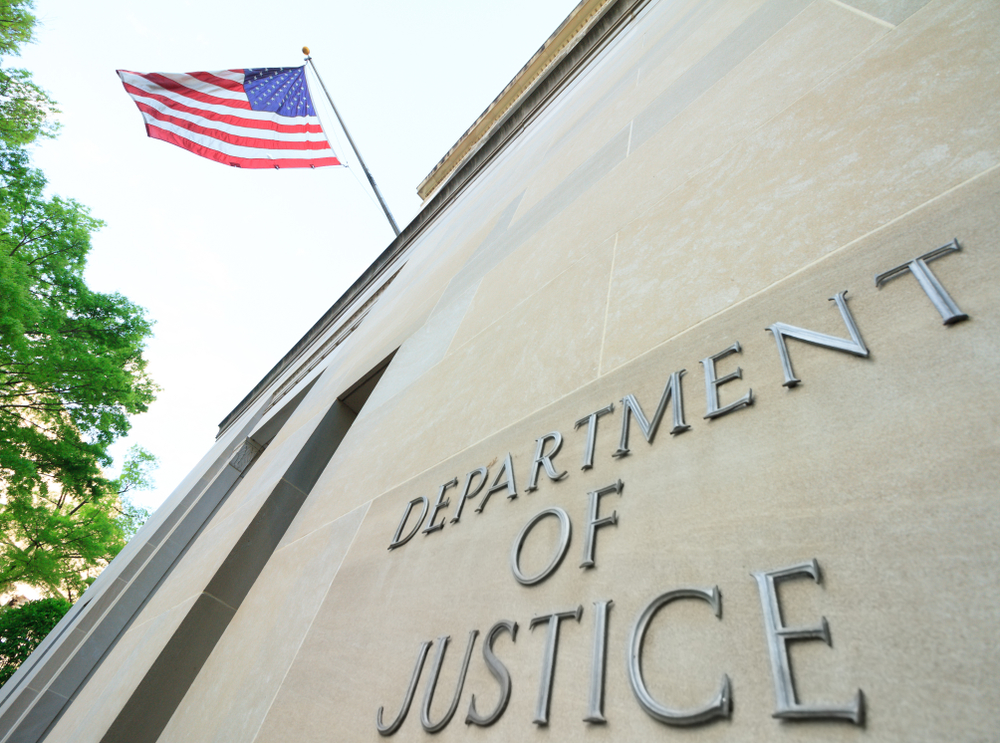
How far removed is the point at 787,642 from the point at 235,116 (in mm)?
12926

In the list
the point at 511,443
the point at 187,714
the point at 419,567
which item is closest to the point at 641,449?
Answer: the point at 511,443

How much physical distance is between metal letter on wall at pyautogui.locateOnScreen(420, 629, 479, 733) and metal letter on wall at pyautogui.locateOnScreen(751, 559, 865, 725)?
40.8 inches

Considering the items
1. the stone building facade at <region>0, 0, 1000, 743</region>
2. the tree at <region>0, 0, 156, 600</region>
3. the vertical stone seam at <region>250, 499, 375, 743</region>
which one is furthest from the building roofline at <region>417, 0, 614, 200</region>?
the tree at <region>0, 0, 156, 600</region>

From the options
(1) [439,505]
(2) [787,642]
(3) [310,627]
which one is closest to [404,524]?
(1) [439,505]

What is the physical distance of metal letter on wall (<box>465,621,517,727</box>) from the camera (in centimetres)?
160

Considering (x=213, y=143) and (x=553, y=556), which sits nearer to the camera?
(x=553, y=556)

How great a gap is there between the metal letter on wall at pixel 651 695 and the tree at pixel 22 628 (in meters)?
19.2

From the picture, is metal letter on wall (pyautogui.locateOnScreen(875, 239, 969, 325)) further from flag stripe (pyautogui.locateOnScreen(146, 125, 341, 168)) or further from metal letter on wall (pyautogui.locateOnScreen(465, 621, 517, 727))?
flag stripe (pyautogui.locateOnScreen(146, 125, 341, 168))

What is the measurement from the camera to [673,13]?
5.70 m

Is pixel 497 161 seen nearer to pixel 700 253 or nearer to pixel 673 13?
pixel 673 13

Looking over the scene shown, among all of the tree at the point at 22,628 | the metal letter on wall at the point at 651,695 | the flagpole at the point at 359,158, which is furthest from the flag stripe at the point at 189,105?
the tree at the point at 22,628

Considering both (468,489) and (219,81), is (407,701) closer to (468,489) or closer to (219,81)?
(468,489)

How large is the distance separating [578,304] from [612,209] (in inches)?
35.2

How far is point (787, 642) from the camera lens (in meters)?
1.16
